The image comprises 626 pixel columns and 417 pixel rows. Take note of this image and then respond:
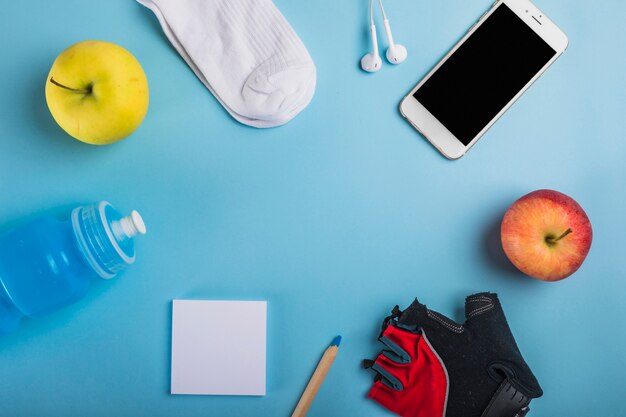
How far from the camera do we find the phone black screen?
831mm

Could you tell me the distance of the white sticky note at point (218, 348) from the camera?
0.80 m

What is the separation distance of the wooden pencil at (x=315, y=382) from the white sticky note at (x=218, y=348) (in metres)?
0.06

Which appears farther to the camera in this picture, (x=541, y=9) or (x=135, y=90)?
(x=541, y=9)

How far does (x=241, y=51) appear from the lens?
822mm

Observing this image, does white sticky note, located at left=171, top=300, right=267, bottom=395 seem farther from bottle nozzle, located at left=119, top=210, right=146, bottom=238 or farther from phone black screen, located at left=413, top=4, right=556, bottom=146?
phone black screen, located at left=413, top=4, right=556, bottom=146

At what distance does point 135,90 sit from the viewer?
731mm

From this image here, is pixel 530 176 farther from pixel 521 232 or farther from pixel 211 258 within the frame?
pixel 211 258

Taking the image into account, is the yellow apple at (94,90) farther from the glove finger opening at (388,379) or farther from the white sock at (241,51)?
the glove finger opening at (388,379)

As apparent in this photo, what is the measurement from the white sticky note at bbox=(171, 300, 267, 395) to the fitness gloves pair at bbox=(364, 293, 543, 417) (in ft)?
0.52

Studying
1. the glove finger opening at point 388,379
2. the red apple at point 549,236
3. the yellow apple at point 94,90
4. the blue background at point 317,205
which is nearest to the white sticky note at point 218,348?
the blue background at point 317,205

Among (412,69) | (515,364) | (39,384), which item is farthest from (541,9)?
(39,384)

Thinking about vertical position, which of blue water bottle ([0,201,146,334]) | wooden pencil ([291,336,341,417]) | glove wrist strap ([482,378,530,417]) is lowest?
blue water bottle ([0,201,146,334])

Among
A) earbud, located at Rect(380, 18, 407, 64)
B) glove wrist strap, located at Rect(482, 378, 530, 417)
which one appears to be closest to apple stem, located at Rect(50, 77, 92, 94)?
earbud, located at Rect(380, 18, 407, 64)

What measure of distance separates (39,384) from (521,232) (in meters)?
0.68
